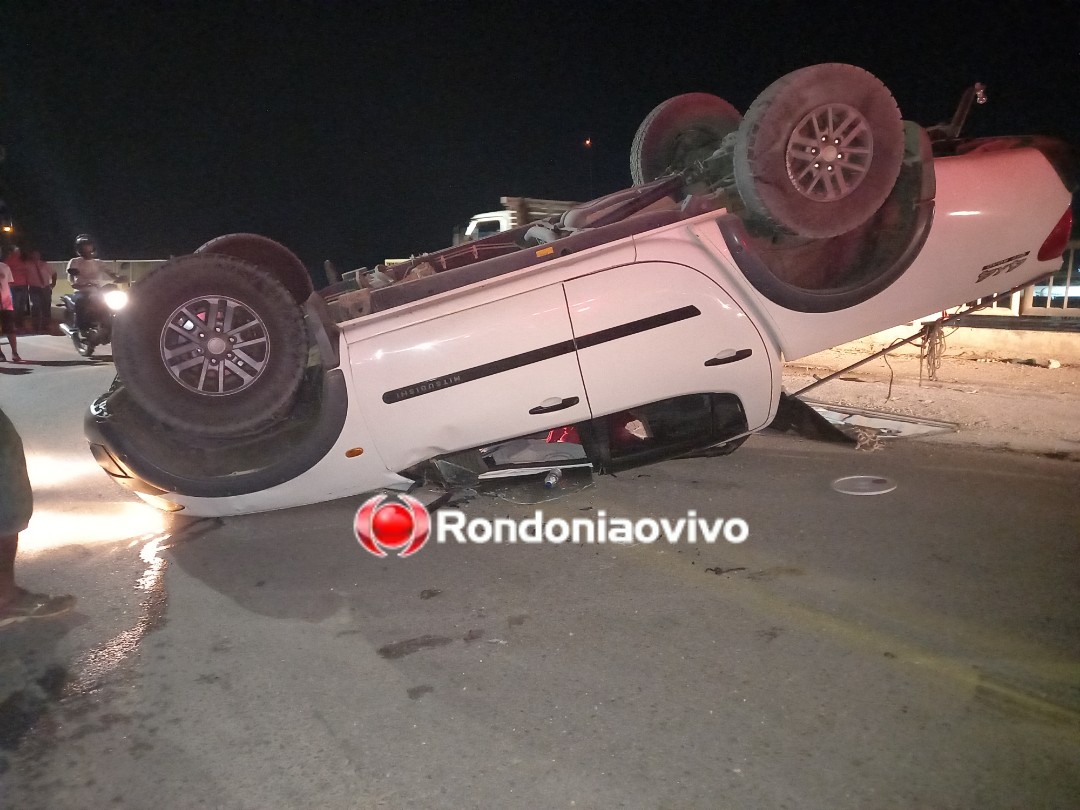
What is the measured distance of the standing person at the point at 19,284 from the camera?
11.9m

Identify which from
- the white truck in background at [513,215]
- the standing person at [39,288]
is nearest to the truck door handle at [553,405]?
the white truck in background at [513,215]

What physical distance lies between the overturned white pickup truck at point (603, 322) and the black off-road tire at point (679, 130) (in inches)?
57.8

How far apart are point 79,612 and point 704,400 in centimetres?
336

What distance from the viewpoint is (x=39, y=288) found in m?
12.9

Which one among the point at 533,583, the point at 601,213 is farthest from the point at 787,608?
the point at 601,213

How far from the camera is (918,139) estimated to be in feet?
12.9

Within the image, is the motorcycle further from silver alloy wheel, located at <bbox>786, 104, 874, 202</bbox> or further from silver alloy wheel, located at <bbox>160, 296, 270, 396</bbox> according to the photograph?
silver alloy wheel, located at <bbox>786, 104, 874, 202</bbox>

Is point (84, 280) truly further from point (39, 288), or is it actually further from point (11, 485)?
point (11, 485)

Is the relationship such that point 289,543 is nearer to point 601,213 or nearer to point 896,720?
point 601,213

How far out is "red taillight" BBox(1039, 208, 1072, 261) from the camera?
4.28 metres

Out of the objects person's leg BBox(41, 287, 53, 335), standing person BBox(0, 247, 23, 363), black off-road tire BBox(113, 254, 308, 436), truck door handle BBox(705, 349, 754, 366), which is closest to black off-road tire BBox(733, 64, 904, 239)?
truck door handle BBox(705, 349, 754, 366)

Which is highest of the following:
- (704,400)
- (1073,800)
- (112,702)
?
(704,400)

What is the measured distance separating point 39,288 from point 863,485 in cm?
1403

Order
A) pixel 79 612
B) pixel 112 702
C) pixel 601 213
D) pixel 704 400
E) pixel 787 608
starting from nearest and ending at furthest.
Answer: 1. pixel 112 702
2. pixel 787 608
3. pixel 79 612
4. pixel 704 400
5. pixel 601 213
